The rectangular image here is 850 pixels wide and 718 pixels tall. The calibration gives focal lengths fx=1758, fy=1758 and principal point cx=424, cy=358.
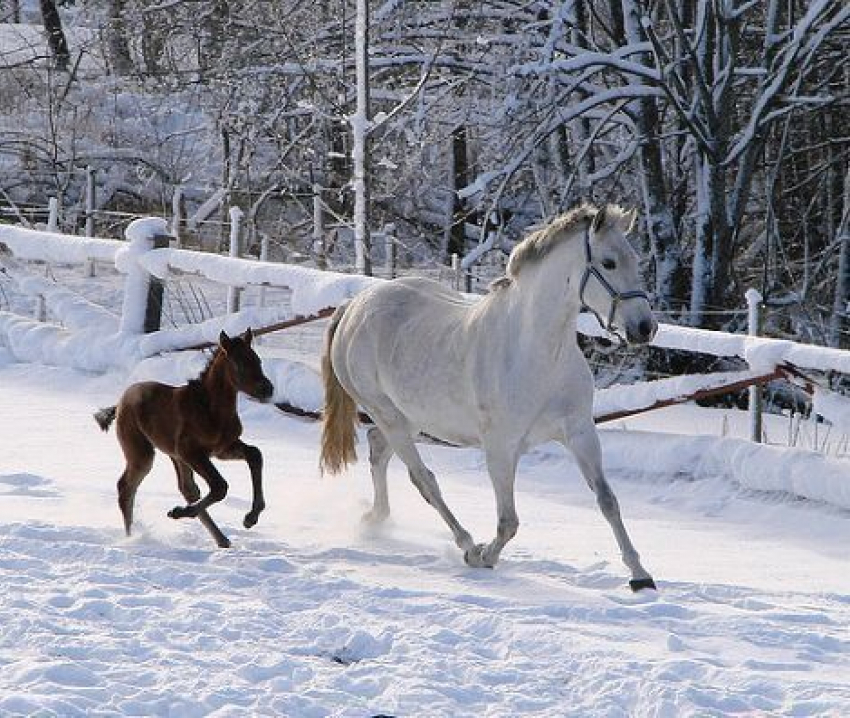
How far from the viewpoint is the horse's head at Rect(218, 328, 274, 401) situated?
8219mm

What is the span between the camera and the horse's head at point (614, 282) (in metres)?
7.62

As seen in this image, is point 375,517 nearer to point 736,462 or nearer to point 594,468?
point 594,468

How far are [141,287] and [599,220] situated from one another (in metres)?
7.16

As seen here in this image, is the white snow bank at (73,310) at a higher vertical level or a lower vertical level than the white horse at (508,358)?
lower

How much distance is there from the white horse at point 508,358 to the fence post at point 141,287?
532 centimetres

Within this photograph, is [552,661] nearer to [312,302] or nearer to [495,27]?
[312,302]

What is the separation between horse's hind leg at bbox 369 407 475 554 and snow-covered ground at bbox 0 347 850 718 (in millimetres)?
258

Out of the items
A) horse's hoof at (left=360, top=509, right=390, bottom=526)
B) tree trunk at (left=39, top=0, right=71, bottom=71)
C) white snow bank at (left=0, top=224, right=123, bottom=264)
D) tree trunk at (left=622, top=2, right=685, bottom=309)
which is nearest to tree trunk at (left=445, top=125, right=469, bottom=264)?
tree trunk at (left=622, top=2, right=685, bottom=309)

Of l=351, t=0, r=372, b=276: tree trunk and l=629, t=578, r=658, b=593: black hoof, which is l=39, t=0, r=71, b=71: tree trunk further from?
l=629, t=578, r=658, b=593: black hoof

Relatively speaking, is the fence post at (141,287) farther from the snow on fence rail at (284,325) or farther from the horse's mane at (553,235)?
the horse's mane at (553,235)

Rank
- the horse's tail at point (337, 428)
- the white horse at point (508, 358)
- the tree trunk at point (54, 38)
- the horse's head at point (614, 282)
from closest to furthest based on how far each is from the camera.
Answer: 1. the horse's head at point (614, 282)
2. the white horse at point (508, 358)
3. the horse's tail at point (337, 428)
4. the tree trunk at point (54, 38)

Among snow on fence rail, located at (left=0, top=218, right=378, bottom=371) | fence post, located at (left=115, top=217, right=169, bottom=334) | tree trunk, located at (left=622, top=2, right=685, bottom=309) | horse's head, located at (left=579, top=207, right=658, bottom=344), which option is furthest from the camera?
tree trunk, located at (left=622, top=2, right=685, bottom=309)

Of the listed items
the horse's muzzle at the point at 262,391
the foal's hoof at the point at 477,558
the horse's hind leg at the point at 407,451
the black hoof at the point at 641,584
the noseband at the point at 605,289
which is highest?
the noseband at the point at 605,289

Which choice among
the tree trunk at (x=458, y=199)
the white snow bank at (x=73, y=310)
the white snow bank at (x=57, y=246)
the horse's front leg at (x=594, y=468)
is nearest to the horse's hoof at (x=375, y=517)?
Result: the horse's front leg at (x=594, y=468)
